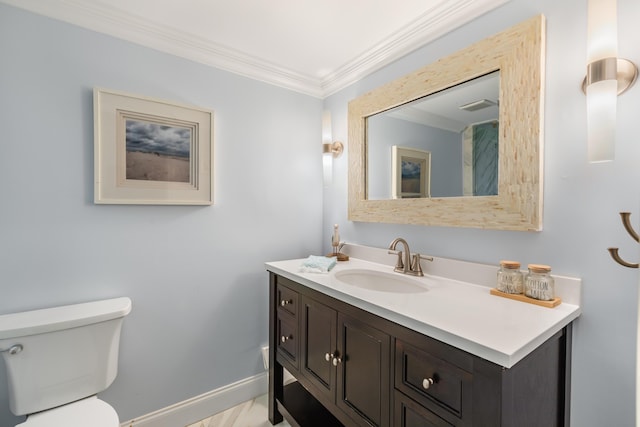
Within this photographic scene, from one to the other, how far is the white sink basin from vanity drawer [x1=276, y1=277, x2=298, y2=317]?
10.2 inches

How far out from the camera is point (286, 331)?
1.62m

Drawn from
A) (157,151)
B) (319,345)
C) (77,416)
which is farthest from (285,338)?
(157,151)

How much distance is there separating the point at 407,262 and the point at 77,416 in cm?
158

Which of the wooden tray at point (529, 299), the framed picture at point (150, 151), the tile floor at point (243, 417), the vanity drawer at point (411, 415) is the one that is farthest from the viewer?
the tile floor at point (243, 417)

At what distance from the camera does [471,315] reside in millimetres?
949

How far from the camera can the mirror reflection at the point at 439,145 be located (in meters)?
1.28

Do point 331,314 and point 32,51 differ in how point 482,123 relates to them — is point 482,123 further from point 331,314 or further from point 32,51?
point 32,51

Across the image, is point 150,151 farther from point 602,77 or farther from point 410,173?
point 602,77

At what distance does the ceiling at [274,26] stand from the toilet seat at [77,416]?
174cm

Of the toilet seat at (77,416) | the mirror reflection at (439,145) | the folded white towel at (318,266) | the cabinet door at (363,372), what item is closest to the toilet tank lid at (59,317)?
the toilet seat at (77,416)

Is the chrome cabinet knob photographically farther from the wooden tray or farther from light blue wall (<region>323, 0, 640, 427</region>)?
light blue wall (<region>323, 0, 640, 427</region>)

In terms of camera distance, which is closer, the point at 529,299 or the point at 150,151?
the point at 529,299

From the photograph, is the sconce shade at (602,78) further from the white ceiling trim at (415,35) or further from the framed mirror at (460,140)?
the white ceiling trim at (415,35)

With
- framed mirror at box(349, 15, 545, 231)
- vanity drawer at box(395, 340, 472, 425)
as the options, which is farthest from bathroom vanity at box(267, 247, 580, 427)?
framed mirror at box(349, 15, 545, 231)
